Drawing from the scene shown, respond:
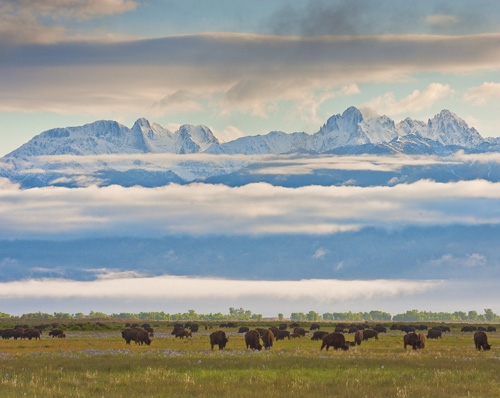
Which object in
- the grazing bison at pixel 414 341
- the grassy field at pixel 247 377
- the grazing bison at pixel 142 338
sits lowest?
the grassy field at pixel 247 377

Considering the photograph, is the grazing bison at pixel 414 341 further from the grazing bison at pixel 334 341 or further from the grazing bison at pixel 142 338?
the grazing bison at pixel 142 338

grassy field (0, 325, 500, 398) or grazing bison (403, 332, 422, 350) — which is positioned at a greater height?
grazing bison (403, 332, 422, 350)

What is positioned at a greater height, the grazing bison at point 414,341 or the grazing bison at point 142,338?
the grazing bison at point 142,338

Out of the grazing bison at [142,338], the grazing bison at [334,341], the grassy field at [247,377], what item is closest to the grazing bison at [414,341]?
the grazing bison at [334,341]

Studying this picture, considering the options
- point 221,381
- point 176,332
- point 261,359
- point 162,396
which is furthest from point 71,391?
point 176,332

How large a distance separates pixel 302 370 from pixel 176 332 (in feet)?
208

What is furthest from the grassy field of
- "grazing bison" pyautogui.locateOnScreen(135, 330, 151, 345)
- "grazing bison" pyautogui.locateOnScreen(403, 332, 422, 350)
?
"grazing bison" pyautogui.locateOnScreen(135, 330, 151, 345)

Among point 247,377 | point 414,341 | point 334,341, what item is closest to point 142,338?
point 334,341

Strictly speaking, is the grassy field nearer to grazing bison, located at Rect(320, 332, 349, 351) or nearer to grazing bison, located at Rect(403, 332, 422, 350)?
grazing bison, located at Rect(320, 332, 349, 351)

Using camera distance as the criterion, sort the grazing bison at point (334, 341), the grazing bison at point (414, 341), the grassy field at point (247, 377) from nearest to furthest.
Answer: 1. the grassy field at point (247, 377)
2. the grazing bison at point (334, 341)
3. the grazing bison at point (414, 341)

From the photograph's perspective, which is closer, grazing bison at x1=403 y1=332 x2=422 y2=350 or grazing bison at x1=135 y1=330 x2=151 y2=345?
grazing bison at x1=403 y1=332 x2=422 y2=350

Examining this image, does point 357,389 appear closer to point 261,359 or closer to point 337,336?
point 261,359

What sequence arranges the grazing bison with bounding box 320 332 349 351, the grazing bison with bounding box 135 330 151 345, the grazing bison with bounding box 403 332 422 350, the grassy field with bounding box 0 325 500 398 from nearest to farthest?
the grassy field with bounding box 0 325 500 398 → the grazing bison with bounding box 320 332 349 351 → the grazing bison with bounding box 403 332 422 350 → the grazing bison with bounding box 135 330 151 345

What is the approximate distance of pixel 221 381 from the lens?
40875mm
